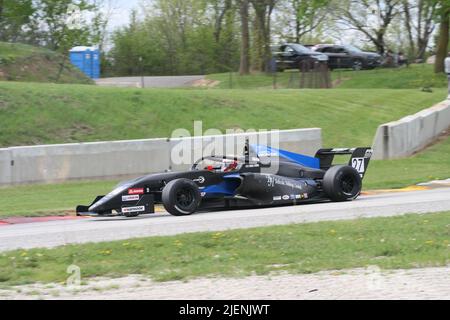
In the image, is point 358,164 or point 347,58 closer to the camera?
point 358,164

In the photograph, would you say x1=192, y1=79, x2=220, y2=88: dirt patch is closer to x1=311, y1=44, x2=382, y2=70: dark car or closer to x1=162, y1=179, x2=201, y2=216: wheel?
x1=311, y1=44, x2=382, y2=70: dark car

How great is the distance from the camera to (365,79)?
1642 inches

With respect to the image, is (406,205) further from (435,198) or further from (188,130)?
(188,130)

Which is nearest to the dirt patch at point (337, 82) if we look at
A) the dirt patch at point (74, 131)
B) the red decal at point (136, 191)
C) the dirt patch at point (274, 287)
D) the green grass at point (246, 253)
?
the dirt patch at point (74, 131)

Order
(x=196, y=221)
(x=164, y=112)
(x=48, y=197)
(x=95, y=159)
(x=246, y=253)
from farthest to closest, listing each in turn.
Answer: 1. (x=164, y=112)
2. (x=95, y=159)
3. (x=48, y=197)
4. (x=196, y=221)
5. (x=246, y=253)

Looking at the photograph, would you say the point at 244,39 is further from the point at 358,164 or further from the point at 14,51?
the point at 358,164

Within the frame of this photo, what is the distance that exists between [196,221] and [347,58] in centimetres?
3575

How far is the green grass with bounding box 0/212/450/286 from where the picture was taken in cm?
861

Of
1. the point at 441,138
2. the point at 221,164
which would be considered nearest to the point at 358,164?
the point at 221,164

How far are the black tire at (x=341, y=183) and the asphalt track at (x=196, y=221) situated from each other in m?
0.17
